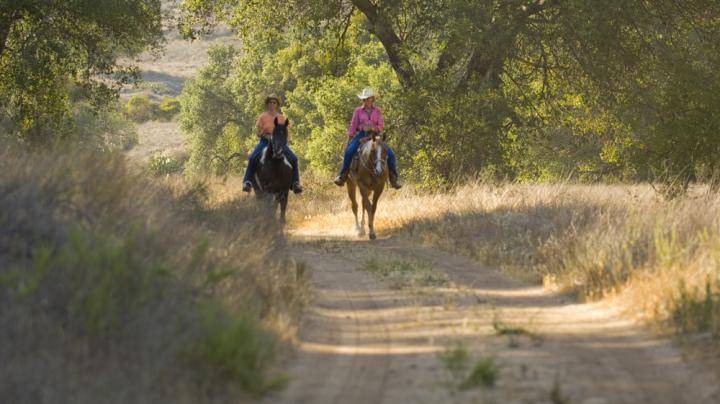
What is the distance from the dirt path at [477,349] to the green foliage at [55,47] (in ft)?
37.2

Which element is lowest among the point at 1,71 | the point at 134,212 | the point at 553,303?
the point at 553,303

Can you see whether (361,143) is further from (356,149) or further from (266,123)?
(266,123)

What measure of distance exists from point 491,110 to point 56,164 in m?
15.7

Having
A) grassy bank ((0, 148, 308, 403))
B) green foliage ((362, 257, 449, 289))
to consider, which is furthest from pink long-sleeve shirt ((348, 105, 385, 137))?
grassy bank ((0, 148, 308, 403))

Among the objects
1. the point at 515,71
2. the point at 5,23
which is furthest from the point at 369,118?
the point at 515,71

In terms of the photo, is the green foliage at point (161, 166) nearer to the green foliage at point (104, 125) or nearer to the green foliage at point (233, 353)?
the green foliage at point (104, 125)

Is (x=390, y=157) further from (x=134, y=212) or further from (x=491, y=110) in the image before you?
(x=134, y=212)

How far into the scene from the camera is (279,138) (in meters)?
18.2

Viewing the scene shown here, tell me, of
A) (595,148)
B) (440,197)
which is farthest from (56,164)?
(595,148)

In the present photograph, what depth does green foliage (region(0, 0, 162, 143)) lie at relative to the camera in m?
21.6

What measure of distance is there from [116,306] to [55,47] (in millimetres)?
15872

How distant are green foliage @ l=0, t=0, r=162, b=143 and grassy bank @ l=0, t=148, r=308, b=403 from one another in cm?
1218

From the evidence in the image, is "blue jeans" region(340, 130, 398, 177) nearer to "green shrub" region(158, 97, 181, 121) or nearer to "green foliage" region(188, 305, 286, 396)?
"green foliage" region(188, 305, 286, 396)

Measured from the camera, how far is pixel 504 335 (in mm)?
9156
